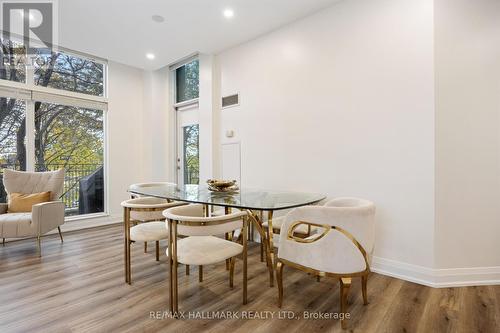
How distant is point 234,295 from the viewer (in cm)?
203

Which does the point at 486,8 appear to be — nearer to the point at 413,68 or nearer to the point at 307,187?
the point at 413,68

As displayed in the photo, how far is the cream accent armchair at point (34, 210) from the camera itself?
2.89m

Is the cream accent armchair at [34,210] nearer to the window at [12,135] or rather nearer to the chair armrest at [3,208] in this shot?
the chair armrest at [3,208]

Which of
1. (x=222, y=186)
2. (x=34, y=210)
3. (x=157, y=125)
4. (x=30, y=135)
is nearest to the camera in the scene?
(x=222, y=186)

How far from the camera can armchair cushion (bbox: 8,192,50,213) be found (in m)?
3.21

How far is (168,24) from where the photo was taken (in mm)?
3197

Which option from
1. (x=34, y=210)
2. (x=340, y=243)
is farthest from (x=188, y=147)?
(x=340, y=243)

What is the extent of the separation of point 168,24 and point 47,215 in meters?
2.80

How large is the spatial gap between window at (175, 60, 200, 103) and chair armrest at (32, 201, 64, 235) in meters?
2.63

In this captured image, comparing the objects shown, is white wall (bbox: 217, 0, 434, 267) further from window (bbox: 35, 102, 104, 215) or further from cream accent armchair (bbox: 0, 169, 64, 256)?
window (bbox: 35, 102, 104, 215)

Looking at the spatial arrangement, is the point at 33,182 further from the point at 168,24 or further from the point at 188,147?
the point at 168,24

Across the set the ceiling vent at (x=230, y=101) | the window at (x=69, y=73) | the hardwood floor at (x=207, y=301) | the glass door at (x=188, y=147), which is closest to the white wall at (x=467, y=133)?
the hardwood floor at (x=207, y=301)

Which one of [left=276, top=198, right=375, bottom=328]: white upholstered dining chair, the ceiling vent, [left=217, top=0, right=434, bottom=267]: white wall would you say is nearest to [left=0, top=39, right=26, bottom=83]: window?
the ceiling vent

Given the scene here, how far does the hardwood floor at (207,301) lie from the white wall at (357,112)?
0.46m
